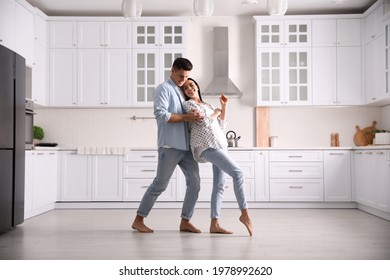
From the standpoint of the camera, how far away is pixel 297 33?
6.32 metres

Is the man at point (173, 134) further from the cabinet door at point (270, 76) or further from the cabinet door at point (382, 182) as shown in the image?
the cabinet door at point (270, 76)

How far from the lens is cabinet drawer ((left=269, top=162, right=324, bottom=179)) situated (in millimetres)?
5965

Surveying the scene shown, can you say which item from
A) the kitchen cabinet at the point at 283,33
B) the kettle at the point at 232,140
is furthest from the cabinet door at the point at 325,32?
the kettle at the point at 232,140

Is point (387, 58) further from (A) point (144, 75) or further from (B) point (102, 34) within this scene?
(B) point (102, 34)

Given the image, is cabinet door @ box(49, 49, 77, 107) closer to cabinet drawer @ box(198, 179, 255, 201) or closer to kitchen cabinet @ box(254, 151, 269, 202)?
cabinet drawer @ box(198, 179, 255, 201)

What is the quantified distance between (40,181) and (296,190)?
303cm

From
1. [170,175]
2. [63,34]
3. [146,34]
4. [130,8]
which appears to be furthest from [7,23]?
[170,175]

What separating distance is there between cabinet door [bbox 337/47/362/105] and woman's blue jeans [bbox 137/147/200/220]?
3.14 meters

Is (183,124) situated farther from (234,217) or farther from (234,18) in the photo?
(234,18)

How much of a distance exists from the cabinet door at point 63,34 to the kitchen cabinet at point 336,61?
124 inches

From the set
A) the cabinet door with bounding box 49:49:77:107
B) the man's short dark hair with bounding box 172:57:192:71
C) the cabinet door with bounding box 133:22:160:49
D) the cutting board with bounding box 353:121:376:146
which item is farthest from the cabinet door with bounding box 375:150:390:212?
the cabinet door with bounding box 49:49:77:107

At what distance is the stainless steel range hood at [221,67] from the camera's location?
6355 millimetres

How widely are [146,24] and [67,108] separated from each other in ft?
5.13

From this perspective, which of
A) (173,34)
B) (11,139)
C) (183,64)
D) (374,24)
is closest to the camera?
(183,64)
